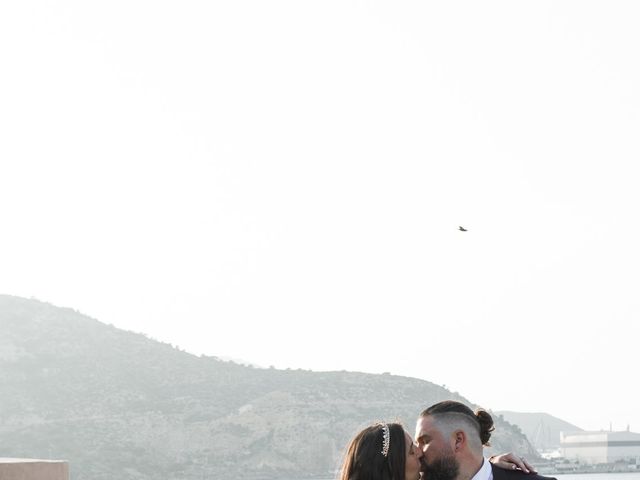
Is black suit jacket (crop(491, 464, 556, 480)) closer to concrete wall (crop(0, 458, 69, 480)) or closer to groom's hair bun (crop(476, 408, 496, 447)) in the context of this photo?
A: groom's hair bun (crop(476, 408, 496, 447))

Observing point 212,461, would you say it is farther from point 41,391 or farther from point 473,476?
point 473,476

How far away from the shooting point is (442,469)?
4.90 metres

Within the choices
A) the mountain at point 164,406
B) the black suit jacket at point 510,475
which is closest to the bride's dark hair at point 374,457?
the black suit jacket at point 510,475

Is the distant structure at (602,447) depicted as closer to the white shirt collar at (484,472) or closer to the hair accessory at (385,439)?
the white shirt collar at (484,472)

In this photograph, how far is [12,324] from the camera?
530ft

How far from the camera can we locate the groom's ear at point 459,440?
16.0 ft

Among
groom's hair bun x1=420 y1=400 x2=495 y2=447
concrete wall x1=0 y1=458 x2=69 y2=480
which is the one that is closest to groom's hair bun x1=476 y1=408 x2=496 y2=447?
groom's hair bun x1=420 y1=400 x2=495 y2=447

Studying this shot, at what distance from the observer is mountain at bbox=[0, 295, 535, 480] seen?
13050cm

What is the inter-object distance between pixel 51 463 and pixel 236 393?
5829 inches

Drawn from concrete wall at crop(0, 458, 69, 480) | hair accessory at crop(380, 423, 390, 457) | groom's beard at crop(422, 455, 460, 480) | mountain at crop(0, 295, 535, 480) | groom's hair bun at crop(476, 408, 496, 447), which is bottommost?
concrete wall at crop(0, 458, 69, 480)

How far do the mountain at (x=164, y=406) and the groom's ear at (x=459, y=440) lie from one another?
117m

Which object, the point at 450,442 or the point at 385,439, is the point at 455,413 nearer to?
the point at 450,442

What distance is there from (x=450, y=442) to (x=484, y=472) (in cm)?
24

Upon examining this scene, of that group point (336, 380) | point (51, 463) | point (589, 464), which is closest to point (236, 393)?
point (336, 380)
